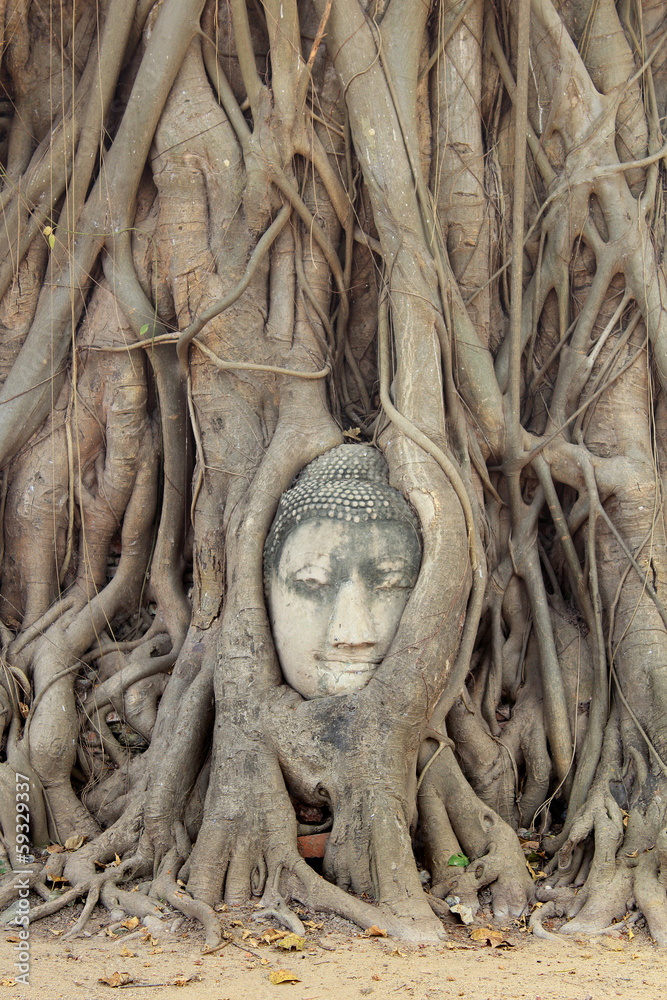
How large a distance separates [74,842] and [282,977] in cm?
147

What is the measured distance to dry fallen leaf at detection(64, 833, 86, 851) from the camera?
355 cm

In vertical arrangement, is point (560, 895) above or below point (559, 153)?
below

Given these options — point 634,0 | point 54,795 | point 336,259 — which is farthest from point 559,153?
point 54,795

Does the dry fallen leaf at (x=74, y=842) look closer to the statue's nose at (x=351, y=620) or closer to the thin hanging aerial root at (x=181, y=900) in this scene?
the thin hanging aerial root at (x=181, y=900)

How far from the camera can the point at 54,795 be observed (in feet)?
12.2

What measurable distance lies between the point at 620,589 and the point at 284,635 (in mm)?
1449

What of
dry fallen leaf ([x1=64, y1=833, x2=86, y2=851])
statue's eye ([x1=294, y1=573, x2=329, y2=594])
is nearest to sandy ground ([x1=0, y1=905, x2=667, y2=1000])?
dry fallen leaf ([x1=64, y1=833, x2=86, y2=851])

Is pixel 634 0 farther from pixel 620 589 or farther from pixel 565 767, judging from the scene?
pixel 565 767

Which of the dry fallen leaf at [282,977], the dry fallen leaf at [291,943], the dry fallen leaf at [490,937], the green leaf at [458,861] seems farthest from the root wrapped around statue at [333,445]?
the dry fallen leaf at [282,977]

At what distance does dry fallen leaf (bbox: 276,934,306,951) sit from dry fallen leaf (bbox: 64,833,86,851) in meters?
1.24

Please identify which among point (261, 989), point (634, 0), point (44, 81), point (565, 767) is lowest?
point (261, 989)

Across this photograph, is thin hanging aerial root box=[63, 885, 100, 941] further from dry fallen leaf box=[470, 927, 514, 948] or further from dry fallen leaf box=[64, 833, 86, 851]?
dry fallen leaf box=[470, 927, 514, 948]

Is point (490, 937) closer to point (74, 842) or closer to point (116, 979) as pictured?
point (116, 979)

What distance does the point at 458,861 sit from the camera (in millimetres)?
3199
